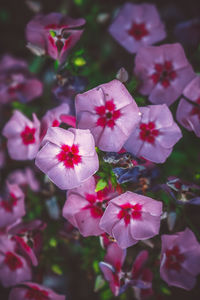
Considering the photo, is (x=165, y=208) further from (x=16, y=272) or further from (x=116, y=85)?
(x=16, y=272)

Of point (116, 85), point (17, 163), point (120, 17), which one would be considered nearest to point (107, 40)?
point (120, 17)

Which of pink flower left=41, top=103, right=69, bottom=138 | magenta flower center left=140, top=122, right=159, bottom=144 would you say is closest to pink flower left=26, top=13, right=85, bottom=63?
pink flower left=41, top=103, right=69, bottom=138

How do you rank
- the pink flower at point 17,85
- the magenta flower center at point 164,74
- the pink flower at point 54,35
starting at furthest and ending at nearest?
the pink flower at point 17,85 → the magenta flower center at point 164,74 → the pink flower at point 54,35

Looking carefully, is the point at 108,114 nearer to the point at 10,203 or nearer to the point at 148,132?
the point at 148,132

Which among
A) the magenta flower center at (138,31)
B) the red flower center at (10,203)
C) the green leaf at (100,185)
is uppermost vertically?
the magenta flower center at (138,31)

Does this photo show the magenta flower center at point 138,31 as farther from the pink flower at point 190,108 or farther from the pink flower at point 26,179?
the pink flower at point 26,179

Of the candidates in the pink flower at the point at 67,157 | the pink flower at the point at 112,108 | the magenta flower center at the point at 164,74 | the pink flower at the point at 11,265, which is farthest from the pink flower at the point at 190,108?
the pink flower at the point at 11,265

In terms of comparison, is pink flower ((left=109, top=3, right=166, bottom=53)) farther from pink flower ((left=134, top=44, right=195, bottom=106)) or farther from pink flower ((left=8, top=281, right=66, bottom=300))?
pink flower ((left=8, top=281, right=66, bottom=300))

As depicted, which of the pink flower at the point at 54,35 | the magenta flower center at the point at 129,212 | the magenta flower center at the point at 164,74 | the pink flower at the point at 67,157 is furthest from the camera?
the magenta flower center at the point at 164,74
